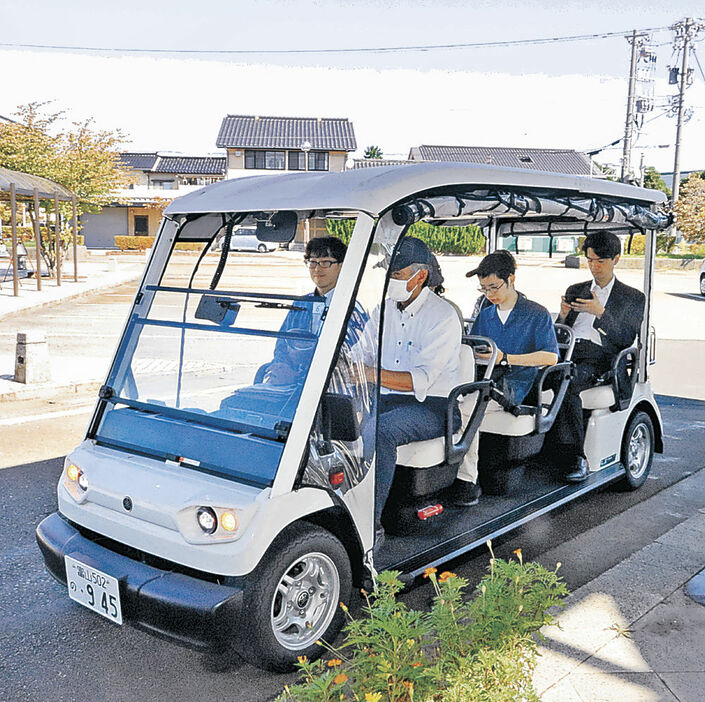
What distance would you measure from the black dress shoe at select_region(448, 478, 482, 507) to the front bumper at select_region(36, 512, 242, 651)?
1848mm

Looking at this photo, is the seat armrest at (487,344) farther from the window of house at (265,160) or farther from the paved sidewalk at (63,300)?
the window of house at (265,160)

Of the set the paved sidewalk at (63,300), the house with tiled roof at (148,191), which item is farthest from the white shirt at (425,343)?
the house with tiled roof at (148,191)

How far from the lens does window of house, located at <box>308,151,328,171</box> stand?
50812mm

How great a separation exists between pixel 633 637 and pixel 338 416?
1696 millimetres

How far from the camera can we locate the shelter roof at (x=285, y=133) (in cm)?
5103

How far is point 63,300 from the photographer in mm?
18969

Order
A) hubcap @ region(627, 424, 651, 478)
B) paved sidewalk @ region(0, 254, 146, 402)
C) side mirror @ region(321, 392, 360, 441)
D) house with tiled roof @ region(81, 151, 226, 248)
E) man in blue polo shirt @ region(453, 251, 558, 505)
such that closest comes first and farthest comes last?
1. side mirror @ region(321, 392, 360, 441)
2. man in blue polo shirt @ region(453, 251, 558, 505)
3. hubcap @ region(627, 424, 651, 478)
4. paved sidewalk @ region(0, 254, 146, 402)
5. house with tiled roof @ region(81, 151, 226, 248)

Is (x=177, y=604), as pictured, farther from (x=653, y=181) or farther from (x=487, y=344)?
(x=653, y=181)

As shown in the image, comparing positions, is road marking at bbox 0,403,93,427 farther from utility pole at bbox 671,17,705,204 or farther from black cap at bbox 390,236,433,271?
utility pole at bbox 671,17,705,204

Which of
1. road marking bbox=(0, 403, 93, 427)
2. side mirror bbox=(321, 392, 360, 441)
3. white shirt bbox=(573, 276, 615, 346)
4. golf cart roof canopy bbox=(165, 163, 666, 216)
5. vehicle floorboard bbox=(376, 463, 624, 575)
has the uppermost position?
golf cart roof canopy bbox=(165, 163, 666, 216)

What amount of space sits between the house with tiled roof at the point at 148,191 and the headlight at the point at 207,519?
50268 mm

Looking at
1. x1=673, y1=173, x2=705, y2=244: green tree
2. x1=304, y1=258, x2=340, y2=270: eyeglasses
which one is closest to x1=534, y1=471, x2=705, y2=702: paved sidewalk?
x1=304, y1=258, x2=340, y2=270: eyeglasses

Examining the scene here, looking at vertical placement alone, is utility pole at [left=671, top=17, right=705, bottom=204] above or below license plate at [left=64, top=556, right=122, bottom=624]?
above

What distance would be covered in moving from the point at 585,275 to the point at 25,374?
6.13m
